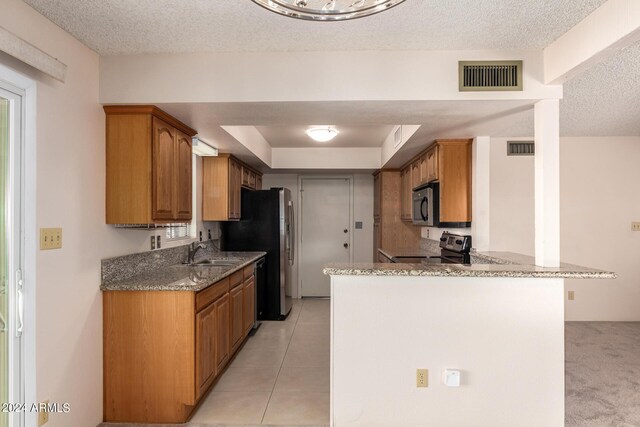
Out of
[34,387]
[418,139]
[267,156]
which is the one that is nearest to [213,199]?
[267,156]

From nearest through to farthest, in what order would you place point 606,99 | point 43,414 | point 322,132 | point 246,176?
point 43,414 < point 606,99 < point 322,132 < point 246,176

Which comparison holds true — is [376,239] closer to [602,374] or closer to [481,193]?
[481,193]

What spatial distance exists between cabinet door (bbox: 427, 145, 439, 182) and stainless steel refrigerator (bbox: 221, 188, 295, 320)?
1915 mm

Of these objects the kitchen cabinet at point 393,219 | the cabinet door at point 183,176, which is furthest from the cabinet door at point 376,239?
the cabinet door at point 183,176

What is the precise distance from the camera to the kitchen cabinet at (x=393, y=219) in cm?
585

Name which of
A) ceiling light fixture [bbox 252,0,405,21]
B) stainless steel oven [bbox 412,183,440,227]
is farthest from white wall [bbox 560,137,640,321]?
ceiling light fixture [bbox 252,0,405,21]

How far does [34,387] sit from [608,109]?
5.07m

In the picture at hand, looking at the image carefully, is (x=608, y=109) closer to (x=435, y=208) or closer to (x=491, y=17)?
(x=435, y=208)

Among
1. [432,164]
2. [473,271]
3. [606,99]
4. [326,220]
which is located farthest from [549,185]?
[326,220]

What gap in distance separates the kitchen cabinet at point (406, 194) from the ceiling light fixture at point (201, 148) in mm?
2487

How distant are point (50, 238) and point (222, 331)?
1501 millimetres

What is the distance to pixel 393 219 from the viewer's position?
5.88 m

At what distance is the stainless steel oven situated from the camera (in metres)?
4.02

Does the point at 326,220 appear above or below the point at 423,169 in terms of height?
below
